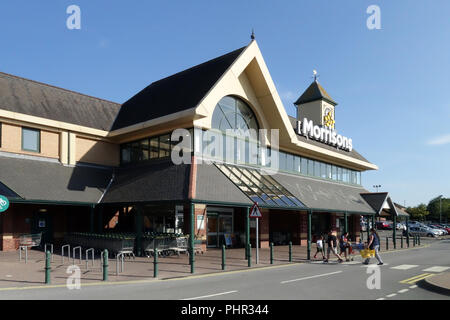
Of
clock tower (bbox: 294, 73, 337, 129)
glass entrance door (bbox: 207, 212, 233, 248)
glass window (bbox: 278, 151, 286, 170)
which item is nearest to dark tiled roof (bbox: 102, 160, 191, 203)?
glass entrance door (bbox: 207, 212, 233, 248)

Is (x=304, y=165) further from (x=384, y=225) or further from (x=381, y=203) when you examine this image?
(x=384, y=225)

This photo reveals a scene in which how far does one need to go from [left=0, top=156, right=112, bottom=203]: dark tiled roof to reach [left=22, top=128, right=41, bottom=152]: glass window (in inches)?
28.3

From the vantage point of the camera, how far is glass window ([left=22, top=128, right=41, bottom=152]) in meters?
21.4

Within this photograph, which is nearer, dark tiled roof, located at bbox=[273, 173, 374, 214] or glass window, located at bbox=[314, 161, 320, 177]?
dark tiled roof, located at bbox=[273, 173, 374, 214]

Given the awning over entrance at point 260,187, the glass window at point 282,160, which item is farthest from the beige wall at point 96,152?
the glass window at point 282,160

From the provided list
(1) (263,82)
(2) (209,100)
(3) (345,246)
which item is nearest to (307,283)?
(3) (345,246)

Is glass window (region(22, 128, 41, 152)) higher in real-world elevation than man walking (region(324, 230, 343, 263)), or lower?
higher

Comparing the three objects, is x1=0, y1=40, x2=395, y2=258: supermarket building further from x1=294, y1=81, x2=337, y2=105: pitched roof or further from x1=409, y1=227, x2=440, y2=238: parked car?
x1=409, y1=227, x2=440, y2=238: parked car

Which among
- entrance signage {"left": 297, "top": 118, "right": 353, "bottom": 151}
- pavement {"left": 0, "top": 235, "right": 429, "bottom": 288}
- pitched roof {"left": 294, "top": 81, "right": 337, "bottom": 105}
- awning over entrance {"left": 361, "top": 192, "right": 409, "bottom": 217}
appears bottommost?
pavement {"left": 0, "top": 235, "right": 429, "bottom": 288}

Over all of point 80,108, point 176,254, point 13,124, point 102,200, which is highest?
point 80,108

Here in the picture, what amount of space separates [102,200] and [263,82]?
37.9ft
